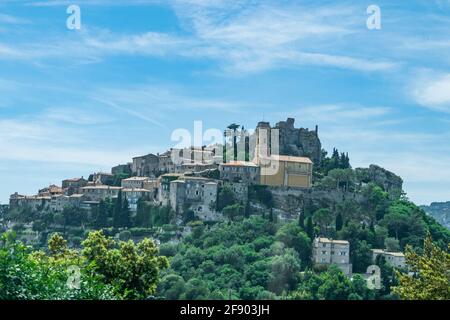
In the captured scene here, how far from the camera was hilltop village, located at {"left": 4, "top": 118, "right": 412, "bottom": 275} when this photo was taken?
66688mm

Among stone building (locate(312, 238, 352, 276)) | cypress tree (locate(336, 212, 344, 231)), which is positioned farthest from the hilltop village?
cypress tree (locate(336, 212, 344, 231))

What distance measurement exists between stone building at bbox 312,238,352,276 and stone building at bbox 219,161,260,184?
9.87m

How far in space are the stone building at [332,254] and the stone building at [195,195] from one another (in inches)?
394

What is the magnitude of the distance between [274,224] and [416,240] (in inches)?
473

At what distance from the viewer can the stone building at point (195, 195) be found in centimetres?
6669

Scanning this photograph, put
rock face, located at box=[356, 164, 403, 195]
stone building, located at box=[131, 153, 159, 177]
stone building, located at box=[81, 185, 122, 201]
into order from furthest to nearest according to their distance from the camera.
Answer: rock face, located at box=[356, 164, 403, 195] < stone building, located at box=[131, 153, 159, 177] < stone building, located at box=[81, 185, 122, 201]

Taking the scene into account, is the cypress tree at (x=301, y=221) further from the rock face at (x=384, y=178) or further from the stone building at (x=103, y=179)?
the stone building at (x=103, y=179)

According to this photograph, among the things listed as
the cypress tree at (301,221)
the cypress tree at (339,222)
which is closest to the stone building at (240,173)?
the cypress tree at (301,221)

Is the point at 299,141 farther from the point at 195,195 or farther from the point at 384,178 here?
the point at 195,195

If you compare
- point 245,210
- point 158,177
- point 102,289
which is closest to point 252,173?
point 245,210

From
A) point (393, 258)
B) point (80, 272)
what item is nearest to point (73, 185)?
point (393, 258)

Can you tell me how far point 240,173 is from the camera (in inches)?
2707

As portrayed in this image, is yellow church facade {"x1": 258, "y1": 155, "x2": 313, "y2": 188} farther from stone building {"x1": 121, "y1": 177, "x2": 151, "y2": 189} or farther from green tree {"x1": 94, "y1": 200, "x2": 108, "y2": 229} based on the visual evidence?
green tree {"x1": 94, "y1": 200, "x2": 108, "y2": 229}
